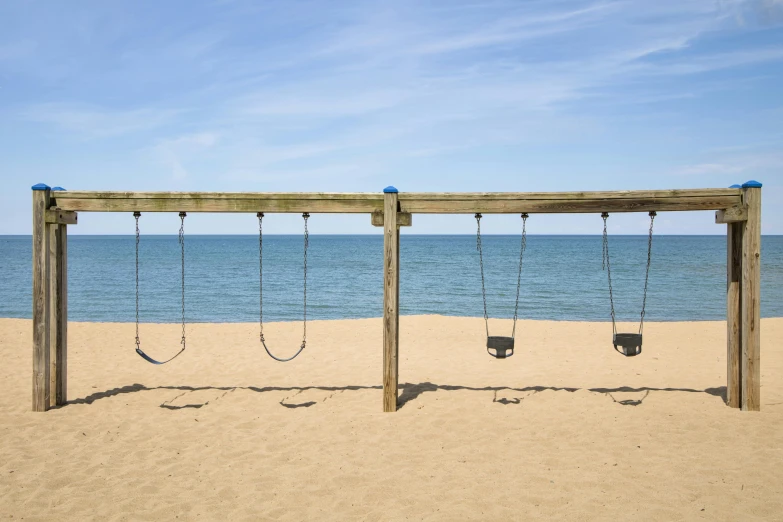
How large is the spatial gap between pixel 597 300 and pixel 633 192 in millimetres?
20856

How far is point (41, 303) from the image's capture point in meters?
7.38

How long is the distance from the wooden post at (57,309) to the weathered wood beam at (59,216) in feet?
0.30

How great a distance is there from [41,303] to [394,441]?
4.77m

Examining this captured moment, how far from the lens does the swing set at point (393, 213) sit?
7188 mm

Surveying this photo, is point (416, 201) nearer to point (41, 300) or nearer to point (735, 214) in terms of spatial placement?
point (735, 214)

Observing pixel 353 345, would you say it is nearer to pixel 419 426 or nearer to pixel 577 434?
pixel 419 426

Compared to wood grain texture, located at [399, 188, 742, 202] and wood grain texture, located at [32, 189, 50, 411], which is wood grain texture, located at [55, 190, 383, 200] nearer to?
wood grain texture, located at [32, 189, 50, 411]

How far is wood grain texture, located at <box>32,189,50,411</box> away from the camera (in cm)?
732

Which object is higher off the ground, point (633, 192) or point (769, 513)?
point (633, 192)

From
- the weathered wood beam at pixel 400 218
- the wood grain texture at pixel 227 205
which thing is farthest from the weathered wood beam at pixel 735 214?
the wood grain texture at pixel 227 205

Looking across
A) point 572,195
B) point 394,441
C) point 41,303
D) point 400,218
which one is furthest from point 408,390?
point 41,303

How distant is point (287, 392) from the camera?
8391mm

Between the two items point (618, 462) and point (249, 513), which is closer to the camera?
point (249, 513)

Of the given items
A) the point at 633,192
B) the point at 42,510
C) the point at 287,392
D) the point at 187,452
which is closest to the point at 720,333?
the point at 633,192
